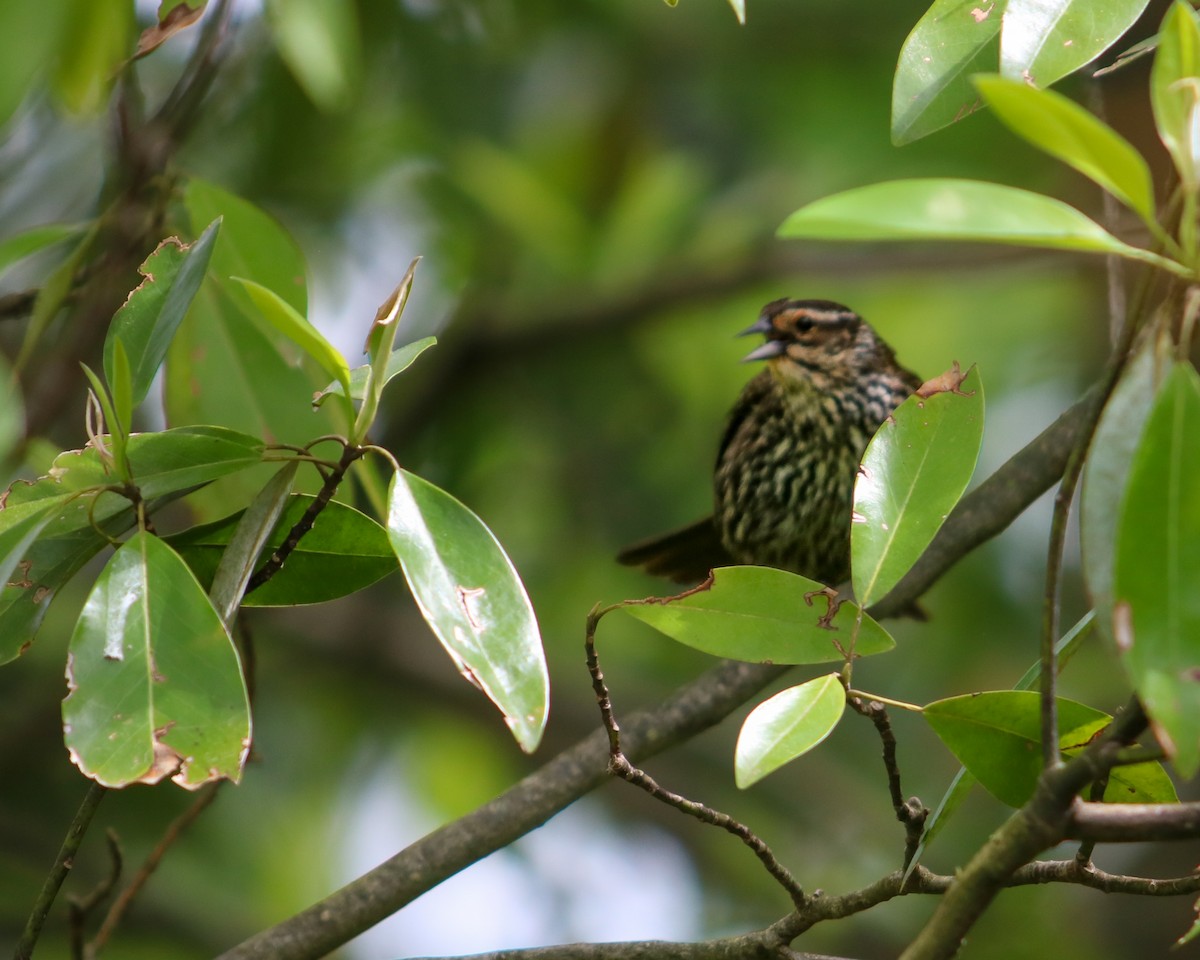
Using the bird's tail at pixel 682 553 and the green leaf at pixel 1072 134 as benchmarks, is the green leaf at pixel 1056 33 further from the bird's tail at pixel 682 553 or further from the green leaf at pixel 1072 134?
the bird's tail at pixel 682 553

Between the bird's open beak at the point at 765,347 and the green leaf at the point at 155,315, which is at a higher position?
the green leaf at the point at 155,315

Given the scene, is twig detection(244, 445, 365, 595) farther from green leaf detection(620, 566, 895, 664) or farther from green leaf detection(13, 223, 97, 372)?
green leaf detection(13, 223, 97, 372)

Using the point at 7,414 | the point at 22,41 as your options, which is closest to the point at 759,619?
the point at 7,414

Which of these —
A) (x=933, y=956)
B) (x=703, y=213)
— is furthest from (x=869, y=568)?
(x=703, y=213)

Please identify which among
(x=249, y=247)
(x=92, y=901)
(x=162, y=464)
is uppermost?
(x=249, y=247)

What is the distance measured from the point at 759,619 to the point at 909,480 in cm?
24

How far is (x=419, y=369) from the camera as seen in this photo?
542 cm

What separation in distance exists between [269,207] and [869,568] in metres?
3.73

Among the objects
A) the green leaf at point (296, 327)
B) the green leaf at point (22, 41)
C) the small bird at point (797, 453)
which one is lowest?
the small bird at point (797, 453)

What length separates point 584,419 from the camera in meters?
5.50

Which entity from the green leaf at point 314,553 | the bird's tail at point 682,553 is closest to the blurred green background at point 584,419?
the bird's tail at point 682,553

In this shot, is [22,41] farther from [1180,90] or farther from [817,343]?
[817,343]

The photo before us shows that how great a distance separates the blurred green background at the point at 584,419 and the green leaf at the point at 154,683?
333 centimetres

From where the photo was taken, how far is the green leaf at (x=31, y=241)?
7.38 ft
